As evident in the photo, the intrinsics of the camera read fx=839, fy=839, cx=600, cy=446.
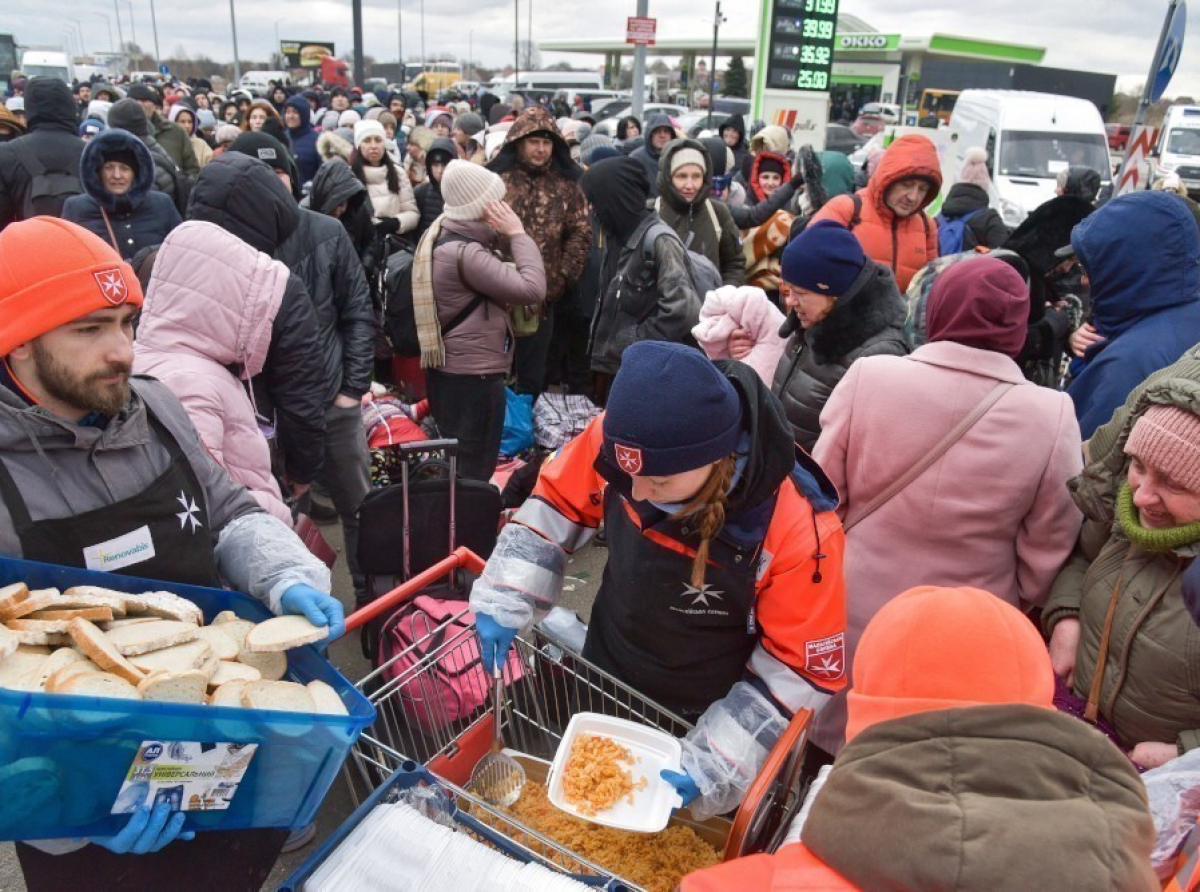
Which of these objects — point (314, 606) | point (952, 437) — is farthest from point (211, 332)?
point (952, 437)

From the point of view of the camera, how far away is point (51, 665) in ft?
4.92

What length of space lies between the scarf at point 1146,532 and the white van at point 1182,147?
22449 mm

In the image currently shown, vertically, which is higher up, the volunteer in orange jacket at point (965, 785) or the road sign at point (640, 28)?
the road sign at point (640, 28)

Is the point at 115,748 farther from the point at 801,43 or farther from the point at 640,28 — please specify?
the point at 801,43

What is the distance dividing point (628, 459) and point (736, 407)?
0.28 metres

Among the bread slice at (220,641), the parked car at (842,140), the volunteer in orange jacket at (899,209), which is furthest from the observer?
the parked car at (842,140)

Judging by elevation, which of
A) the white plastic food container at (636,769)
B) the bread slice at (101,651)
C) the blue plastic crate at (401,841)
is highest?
the bread slice at (101,651)

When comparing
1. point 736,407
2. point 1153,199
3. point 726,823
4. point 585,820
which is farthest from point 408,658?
point 1153,199

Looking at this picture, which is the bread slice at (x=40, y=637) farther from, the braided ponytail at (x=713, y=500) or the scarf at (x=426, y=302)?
the scarf at (x=426, y=302)

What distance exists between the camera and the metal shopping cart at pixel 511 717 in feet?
6.56

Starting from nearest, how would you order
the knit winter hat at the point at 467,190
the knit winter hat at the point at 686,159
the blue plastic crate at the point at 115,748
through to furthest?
the blue plastic crate at the point at 115,748 → the knit winter hat at the point at 467,190 → the knit winter hat at the point at 686,159

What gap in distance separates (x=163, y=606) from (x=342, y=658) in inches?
91.3

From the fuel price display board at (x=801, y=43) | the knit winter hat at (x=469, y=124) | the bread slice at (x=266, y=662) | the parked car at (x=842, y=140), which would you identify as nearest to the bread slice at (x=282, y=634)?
the bread slice at (x=266, y=662)

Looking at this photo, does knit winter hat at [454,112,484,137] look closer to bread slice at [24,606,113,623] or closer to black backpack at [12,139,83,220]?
black backpack at [12,139,83,220]
